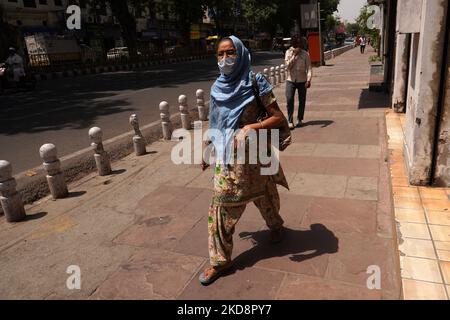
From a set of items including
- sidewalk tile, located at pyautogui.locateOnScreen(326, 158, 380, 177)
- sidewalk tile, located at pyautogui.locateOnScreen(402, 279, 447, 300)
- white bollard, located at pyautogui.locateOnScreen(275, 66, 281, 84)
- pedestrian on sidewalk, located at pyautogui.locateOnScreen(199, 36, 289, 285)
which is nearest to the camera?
sidewalk tile, located at pyautogui.locateOnScreen(402, 279, 447, 300)

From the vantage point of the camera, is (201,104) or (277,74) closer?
(201,104)

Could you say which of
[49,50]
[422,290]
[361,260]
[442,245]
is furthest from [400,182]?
[49,50]

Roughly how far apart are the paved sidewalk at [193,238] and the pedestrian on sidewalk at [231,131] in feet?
1.19

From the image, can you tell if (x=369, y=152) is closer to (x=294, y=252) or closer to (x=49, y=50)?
(x=294, y=252)

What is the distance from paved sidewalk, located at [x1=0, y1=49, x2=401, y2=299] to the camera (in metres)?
2.96

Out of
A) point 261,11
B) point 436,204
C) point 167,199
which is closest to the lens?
point 436,204

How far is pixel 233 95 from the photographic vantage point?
2.87 metres

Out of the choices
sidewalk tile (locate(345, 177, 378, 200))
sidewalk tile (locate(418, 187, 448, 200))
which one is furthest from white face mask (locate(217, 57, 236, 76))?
sidewalk tile (locate(418, 187, 448, 200))

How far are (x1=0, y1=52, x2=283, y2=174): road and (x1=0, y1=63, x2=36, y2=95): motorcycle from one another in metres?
0.50

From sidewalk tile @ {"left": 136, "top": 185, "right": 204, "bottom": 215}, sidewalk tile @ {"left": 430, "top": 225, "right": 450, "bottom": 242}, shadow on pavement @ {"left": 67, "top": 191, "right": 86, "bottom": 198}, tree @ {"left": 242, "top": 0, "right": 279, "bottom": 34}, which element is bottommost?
shadow on pavement @ {"left": 67, "top": 191, "right": 86, "bottom": 198}

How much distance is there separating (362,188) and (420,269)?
5.67ft

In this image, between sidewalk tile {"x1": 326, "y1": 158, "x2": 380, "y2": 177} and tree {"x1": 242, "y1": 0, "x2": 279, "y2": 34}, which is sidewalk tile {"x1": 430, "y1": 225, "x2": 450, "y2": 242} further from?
tree {"x1": 242, "y1": 0, "x2": 279, "y2": 34}

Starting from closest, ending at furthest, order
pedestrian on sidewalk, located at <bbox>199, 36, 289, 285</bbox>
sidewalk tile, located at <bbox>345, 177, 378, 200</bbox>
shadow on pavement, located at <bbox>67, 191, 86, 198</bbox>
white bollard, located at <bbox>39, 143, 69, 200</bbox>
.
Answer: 1. pedestrian on sidewalk, located at <bbox>199, 36, 289, 285</bbox>
2. sidewalk tile, located at <bbox>345, 177, 378, 200</bbox>
3. white bollard, located at <bbox>39, 143, 69, 200</bbox>
4. shadow on pavement, located at <bbox>67, 191, 86, 198</bbox>

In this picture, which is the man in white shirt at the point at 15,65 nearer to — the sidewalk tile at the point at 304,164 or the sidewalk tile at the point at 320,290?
the sidewalk tile at the point at 304,164
